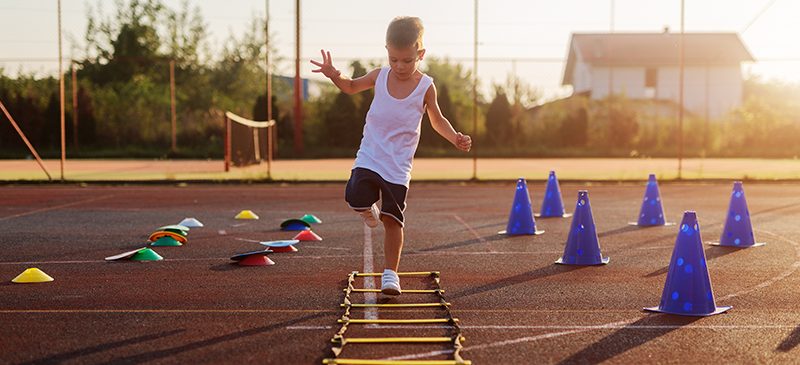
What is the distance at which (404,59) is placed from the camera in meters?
7.26

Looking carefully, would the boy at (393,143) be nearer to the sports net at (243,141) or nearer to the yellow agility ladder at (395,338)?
the yellow agility ladder at (395,338)

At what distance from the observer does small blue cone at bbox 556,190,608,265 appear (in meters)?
9.29

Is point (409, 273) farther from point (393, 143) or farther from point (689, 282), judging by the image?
A: point (689, 282)

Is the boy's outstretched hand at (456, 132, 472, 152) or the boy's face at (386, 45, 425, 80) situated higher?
the boy's face at (386, 45, 425, 80)

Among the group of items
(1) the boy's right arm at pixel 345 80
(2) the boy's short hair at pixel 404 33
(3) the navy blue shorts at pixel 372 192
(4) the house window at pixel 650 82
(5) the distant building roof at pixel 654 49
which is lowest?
(3) the navy blue shorts at pixel 372 192

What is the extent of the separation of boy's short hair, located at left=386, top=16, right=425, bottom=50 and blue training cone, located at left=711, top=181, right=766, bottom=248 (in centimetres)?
497

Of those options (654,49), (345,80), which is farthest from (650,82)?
(345,80)

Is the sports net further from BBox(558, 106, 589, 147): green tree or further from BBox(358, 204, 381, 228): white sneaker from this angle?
BBox(358, 204, 381, 228): white sneaker

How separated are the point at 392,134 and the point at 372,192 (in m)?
0.44

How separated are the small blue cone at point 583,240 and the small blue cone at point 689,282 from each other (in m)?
2.30

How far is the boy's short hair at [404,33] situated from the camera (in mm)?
7129

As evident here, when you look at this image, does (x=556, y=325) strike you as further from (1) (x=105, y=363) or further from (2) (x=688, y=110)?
(2) (x=688, y=110)

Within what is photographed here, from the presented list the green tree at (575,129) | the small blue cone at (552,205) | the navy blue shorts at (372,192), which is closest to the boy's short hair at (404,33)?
the navy blue shorts at (372,192)

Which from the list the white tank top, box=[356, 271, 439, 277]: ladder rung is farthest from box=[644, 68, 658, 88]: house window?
the white tank top
